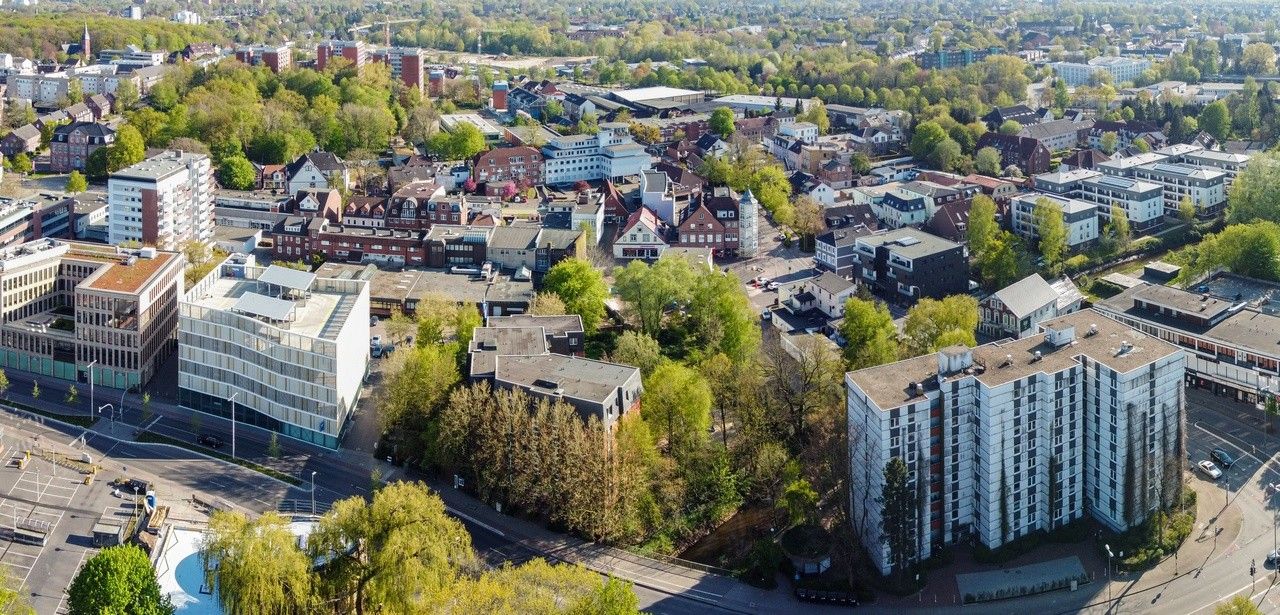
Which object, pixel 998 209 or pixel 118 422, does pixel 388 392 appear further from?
pixel 998 209

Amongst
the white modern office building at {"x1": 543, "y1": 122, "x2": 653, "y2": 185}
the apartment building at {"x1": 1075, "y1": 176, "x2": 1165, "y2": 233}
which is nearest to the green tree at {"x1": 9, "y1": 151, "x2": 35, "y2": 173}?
the white modern office building at {"x1": 543, "y1": 122, "x2": 653, "y2": 185}

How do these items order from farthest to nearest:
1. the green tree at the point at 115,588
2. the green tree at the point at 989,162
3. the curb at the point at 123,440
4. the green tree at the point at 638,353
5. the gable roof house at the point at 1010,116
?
1. the gable roof house at the point at 1010,116
2. the green tree at the point at 989,162
3. the green tree at the point at 638,353
4. the curb at the point at 123,440
5. the green tree at the point at 115,588

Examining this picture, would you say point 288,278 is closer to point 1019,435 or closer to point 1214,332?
point 1019,435

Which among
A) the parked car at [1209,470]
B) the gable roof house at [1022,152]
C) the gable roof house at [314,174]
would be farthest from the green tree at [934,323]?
the gable roof house at [314,174]

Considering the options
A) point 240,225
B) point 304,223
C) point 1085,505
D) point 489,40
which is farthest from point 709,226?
point 489,40

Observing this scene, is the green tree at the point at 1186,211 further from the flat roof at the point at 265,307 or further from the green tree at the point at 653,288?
the flat roof at the point at 265,307

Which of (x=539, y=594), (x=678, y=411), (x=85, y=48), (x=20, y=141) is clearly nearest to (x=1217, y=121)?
(x=678, y=411)

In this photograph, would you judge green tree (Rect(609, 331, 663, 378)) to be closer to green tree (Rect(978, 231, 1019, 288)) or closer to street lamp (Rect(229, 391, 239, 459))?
street lamp (Rect(229, 391, 239, 459))
